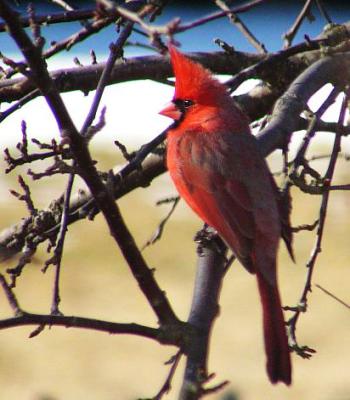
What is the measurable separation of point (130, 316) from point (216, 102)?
2971 millimetres

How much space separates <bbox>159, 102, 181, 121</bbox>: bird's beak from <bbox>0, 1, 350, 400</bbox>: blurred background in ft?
6.04

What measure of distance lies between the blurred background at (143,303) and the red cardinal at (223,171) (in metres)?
1.96

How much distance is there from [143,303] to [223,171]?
10.7 feet

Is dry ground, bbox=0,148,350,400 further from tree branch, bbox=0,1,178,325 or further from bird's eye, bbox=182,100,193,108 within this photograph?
tree branch, bbox=0,1,178,325

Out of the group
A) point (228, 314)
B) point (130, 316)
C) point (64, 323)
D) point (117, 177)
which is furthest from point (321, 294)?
point (64, 323)

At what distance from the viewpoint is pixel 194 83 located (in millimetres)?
3154

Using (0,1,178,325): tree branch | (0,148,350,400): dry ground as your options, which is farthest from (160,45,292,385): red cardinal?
(0,148,350,400): dry ground

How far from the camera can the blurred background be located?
5.32m

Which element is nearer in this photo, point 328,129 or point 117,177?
point 117,177

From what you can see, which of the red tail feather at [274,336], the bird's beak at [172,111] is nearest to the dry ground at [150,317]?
the bird's beak at [172,111]

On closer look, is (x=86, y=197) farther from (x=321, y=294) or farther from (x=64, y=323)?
(x=321, y=294)

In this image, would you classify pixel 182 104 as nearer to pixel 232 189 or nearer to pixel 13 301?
pixel 232 189

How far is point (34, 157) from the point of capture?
7.84 ft

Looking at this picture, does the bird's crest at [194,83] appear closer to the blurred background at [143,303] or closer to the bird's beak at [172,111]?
the bird's beak at [172,111]
